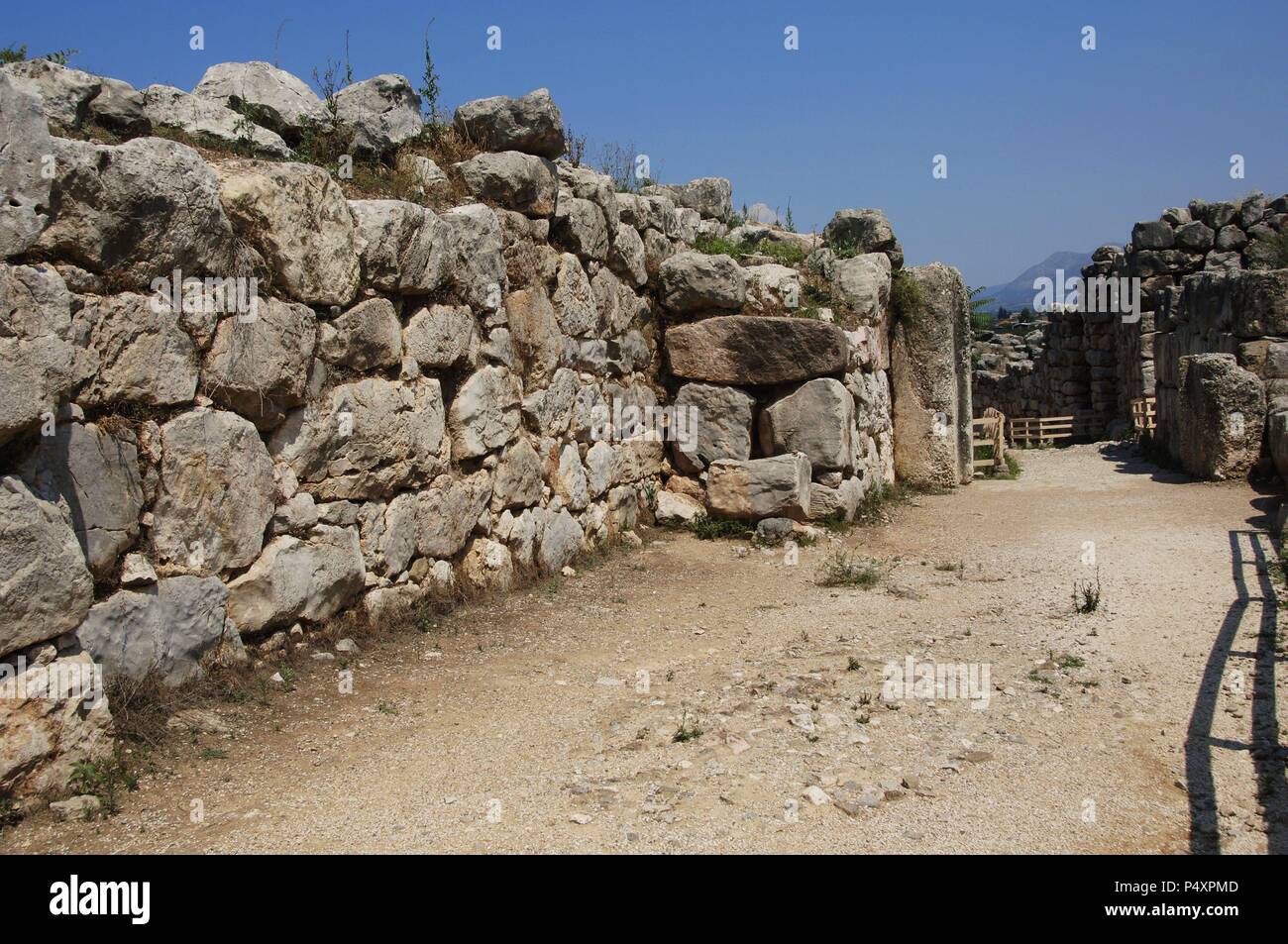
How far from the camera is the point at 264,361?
4.99m

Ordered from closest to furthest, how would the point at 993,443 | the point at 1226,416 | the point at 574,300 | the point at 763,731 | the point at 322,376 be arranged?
the point at 763,731 → the point at 322,376 → the point at 574,300 → the point at 1226,416 → the point at 993,443

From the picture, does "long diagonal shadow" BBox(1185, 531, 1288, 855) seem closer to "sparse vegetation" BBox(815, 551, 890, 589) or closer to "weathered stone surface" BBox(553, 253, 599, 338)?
"sparse vegetation" BBox(815, 551, 890, 589)

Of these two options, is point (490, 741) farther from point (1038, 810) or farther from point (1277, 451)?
point (1277, 451)

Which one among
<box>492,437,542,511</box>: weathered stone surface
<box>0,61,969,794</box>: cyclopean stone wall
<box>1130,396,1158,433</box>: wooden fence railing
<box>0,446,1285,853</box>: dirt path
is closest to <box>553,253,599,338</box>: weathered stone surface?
<box>0,61,969,794</box>: cyclopean stone wall

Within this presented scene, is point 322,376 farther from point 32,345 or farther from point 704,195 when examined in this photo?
point 704,195

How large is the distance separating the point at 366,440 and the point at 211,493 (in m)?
1.09

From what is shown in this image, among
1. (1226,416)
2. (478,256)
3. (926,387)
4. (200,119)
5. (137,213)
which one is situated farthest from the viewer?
(926,387)

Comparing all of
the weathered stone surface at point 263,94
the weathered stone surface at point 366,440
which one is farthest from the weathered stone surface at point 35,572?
the weathered stone surface at point 263,94

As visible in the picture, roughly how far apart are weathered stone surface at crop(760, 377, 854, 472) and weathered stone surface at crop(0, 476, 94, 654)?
6.47 meters

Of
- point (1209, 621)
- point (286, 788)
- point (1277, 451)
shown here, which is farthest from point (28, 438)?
point (1277, 451)

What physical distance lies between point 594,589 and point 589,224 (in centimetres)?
305

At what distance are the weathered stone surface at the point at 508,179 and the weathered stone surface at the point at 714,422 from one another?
253cm

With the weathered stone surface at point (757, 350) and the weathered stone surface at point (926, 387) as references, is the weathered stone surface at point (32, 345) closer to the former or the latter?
the weathered stone surface at point (757, 350)

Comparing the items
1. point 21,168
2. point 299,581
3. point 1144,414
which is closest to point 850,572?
point 299,581
